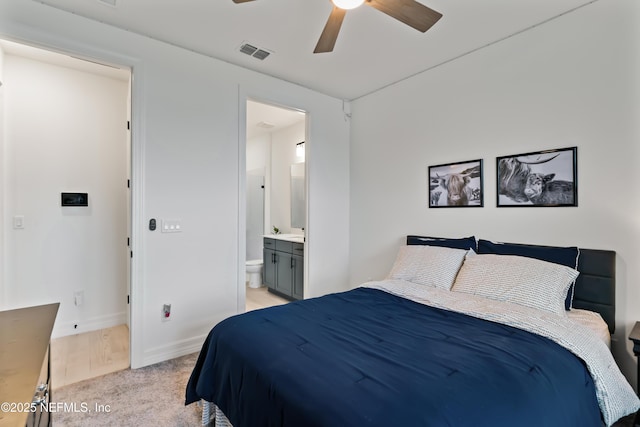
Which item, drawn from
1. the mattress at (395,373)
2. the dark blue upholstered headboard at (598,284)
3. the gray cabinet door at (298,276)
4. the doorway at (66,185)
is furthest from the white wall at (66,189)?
the dark blue upholstered headboard at (598,284)

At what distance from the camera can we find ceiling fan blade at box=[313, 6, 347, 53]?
190 cm

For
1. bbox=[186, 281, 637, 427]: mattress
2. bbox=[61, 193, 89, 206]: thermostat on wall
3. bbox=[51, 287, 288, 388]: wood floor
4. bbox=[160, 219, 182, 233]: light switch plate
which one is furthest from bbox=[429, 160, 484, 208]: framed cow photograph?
bbox=[61, 193, 89, 206]: thermostat on wall

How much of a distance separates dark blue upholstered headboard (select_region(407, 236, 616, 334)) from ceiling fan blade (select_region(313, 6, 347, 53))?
7.51 ft

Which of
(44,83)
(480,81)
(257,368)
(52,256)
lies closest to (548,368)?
(257,368)

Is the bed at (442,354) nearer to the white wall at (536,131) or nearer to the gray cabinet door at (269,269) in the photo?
the white wall at (536,131)

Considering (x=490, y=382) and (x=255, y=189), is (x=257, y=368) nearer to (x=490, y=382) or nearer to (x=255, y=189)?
(x=490, y=382)

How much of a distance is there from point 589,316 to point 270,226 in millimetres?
4530

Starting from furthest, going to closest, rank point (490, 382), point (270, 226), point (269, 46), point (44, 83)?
1. point (270, 226)
2. point (44, 83)
3. point (269, 46)
4. point (490, 382)

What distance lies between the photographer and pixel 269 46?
2.79 metres

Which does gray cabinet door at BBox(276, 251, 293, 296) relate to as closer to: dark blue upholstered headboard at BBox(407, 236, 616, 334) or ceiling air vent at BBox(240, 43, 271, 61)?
ceiling air vent at BBox(240, 43, 271, 61)

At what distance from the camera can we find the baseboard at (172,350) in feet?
8.70

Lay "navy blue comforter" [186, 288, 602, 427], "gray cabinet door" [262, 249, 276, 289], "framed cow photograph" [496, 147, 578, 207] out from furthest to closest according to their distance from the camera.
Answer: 1. "gray cabinet door" [262, 249, 276, 289]
2. "framed cow photograph" [496, 147, 578, 207]
3. "navy blue comforter" [186, 288, 602, 427]

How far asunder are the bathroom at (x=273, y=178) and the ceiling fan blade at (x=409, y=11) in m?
2.55

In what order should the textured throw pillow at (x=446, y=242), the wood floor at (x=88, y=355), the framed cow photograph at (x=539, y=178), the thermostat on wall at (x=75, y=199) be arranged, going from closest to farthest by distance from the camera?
the framed cow photograph at (x=539, y=178) → the wood floor at (x=88, y=355) → the textured throw pillow at (x=446, y=242) → the thermostat on wall at (x=75, y=199)
